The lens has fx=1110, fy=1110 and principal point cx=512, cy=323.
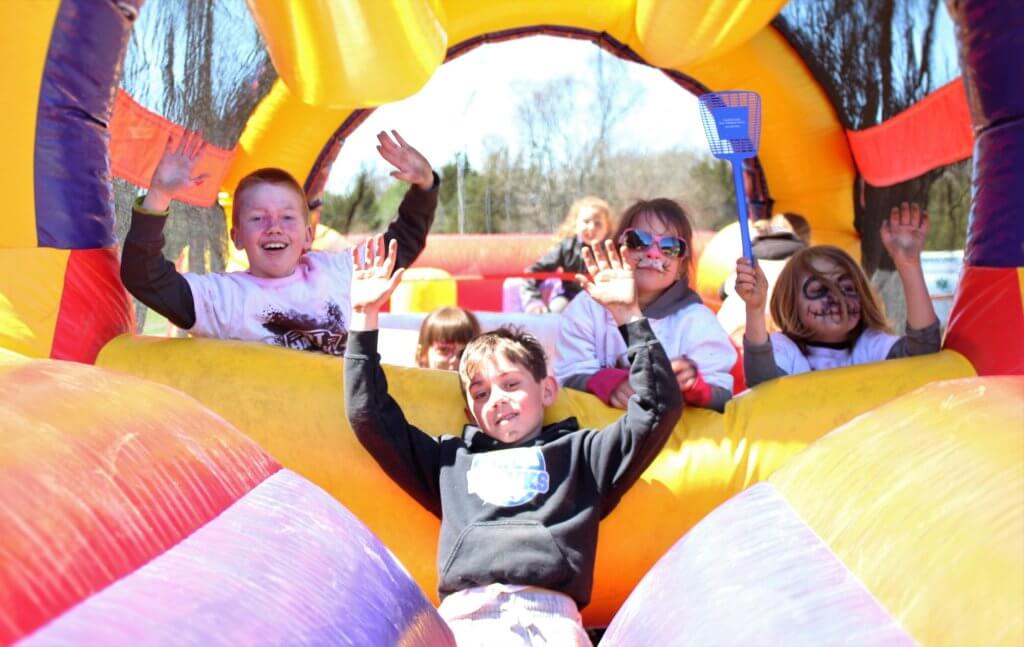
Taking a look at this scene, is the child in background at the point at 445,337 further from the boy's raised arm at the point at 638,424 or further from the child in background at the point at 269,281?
the boy's raised arm at the point at 638,424

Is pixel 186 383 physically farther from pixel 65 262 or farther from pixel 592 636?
pixel 592 636

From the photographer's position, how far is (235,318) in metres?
2.09

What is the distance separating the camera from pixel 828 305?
218cm

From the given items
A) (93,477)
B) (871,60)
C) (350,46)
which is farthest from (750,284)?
(871,60)

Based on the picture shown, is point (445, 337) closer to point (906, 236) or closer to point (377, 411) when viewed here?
point (377, 411)

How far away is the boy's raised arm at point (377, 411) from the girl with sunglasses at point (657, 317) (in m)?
0.36

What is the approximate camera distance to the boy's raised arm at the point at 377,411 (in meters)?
1.70

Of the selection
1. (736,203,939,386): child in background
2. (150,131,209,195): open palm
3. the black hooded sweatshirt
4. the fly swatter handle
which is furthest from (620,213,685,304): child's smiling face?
(150,131,209,195): open palm

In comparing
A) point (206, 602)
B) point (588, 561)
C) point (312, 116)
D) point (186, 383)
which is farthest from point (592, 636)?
point (312, 116)

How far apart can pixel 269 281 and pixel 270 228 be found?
102 mm

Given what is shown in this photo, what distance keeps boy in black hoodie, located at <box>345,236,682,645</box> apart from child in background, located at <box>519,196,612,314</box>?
6.75 feet

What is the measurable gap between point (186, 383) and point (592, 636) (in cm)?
82

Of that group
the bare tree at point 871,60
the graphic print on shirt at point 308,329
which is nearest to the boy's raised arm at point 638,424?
the graphic print on shirt at point 308,329

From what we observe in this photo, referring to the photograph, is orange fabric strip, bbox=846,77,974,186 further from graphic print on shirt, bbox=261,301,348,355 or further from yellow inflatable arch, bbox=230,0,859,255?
graphic print on shirt, bbox=261,301,348,355
